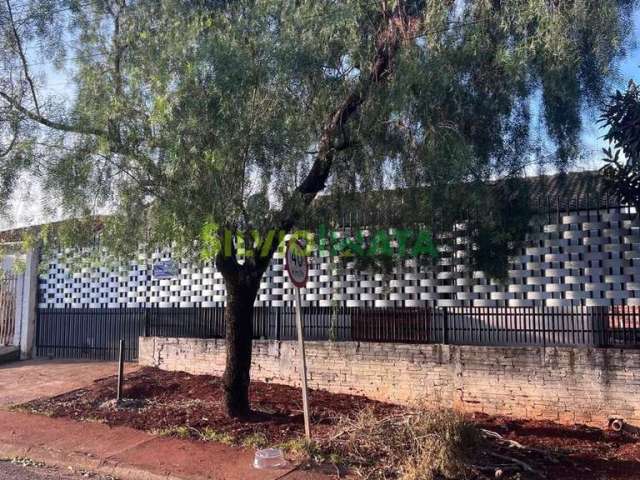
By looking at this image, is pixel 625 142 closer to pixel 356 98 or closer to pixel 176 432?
pixel 356 98

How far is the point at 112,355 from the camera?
44.1 ft

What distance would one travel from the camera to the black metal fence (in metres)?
8.29

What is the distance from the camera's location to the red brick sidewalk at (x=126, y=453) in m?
6.52

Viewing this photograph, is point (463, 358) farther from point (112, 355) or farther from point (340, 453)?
point (112, 355)

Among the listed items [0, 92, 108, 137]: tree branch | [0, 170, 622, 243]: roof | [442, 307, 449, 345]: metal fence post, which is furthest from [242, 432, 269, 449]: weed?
[0, 92, 108, 137]: tree branch

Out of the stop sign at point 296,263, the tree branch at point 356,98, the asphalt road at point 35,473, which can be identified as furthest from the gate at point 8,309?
the stop sign at point 296,263

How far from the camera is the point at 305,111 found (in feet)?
23.8

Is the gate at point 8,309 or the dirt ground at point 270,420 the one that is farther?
the gate at point 8,309

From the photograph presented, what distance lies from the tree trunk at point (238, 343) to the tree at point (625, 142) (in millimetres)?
4815

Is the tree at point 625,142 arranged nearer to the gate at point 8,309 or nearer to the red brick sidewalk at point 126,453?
the red brick sidewalk at point 126,453

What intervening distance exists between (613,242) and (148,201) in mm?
6104

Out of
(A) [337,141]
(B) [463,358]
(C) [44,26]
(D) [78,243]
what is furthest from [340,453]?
(C) [44,26]

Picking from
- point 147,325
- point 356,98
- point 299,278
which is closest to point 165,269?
point 147,325

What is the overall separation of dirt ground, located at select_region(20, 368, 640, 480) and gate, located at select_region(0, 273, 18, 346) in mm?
4829
